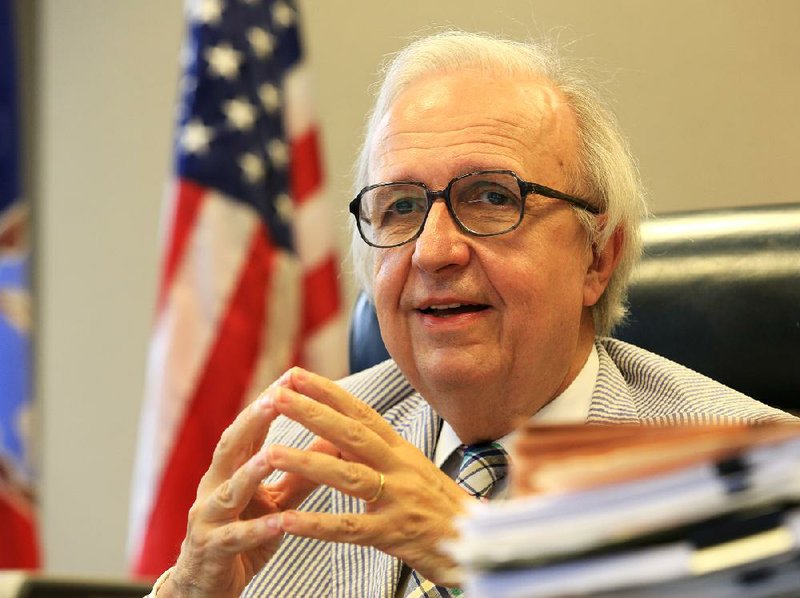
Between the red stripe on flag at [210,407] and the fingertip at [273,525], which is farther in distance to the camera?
the red stripe on flag at [210,407]

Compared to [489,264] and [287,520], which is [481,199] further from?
[287,520]

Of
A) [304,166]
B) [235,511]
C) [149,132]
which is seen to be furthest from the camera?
[149,132]

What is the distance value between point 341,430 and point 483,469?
0.43m

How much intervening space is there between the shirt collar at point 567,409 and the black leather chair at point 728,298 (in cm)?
21

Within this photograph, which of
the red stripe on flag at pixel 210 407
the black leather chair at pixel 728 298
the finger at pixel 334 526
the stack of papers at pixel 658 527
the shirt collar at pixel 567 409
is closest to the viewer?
the stack of papers at pixel 658 527

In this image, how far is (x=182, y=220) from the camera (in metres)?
2.27

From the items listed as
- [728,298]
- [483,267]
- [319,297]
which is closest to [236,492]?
[483,267]

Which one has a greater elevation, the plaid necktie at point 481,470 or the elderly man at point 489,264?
the elderly man at point 489,264

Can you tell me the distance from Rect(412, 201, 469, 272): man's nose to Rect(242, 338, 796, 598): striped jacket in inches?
11.5

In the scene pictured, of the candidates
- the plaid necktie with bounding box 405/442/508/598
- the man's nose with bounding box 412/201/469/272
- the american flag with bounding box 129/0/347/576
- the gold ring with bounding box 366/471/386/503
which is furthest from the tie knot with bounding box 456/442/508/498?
the american flag with bounding box 129/0/347/576

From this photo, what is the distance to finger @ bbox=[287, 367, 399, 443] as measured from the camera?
3.41ft

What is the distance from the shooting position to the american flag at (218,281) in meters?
A: 2.23

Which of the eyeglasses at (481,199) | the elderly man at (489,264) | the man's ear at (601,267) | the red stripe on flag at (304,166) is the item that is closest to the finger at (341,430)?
the elderly man at (489,264)

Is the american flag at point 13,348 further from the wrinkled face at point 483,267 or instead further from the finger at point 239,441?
the finger at point 239,441
